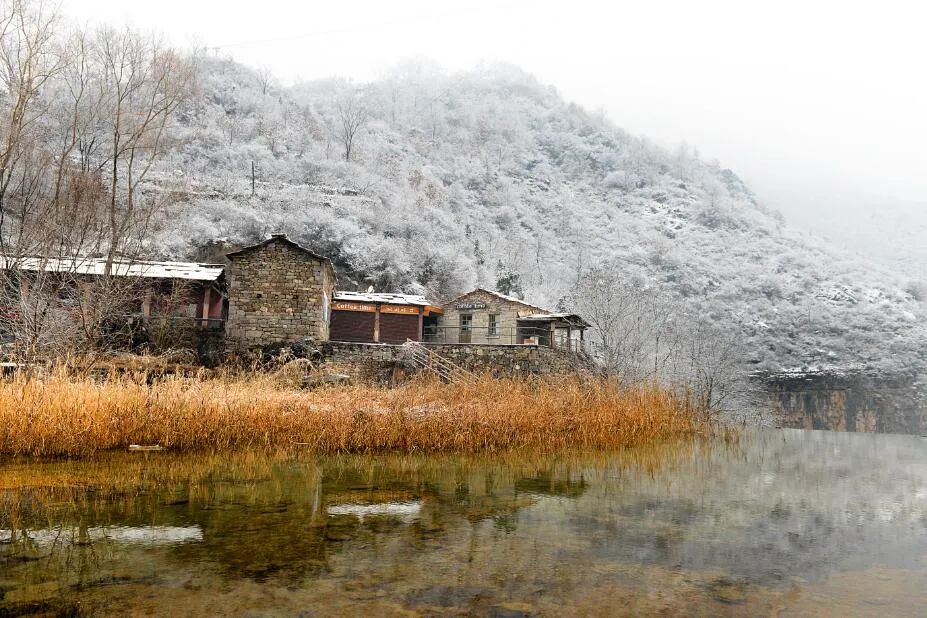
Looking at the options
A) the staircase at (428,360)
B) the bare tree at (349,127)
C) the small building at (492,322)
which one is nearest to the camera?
the staircase at (428,360)

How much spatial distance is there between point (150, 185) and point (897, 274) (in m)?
77.6

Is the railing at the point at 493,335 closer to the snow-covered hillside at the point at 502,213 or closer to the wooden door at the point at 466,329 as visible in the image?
the wooden door at the point at 466,329

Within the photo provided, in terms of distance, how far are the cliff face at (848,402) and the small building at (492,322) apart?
60.1 ft

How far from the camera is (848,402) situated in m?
42.6

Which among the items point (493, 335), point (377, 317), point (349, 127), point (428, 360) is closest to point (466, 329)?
point (493, 335)

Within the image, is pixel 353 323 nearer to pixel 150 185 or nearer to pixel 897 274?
pixel 150 185

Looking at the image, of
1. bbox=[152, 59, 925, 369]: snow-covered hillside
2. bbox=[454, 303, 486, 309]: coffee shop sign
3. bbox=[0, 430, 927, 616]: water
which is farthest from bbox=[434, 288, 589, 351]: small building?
bbox=[0, 430, 927, 616]: water

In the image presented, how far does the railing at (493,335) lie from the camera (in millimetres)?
34844

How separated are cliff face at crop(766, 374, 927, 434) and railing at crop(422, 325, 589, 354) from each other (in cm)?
1815

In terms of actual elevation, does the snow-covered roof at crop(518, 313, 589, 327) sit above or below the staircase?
above

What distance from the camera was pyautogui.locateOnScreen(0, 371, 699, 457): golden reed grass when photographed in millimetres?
9992

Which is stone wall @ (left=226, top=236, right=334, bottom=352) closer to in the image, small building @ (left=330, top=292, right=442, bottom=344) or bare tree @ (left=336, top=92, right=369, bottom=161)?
small building @ (left=330, top=292, right=442, bottom=344)

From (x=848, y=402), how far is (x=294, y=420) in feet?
144

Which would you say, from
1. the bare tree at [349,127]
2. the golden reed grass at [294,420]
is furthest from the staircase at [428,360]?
the bare tree at [349,127]
